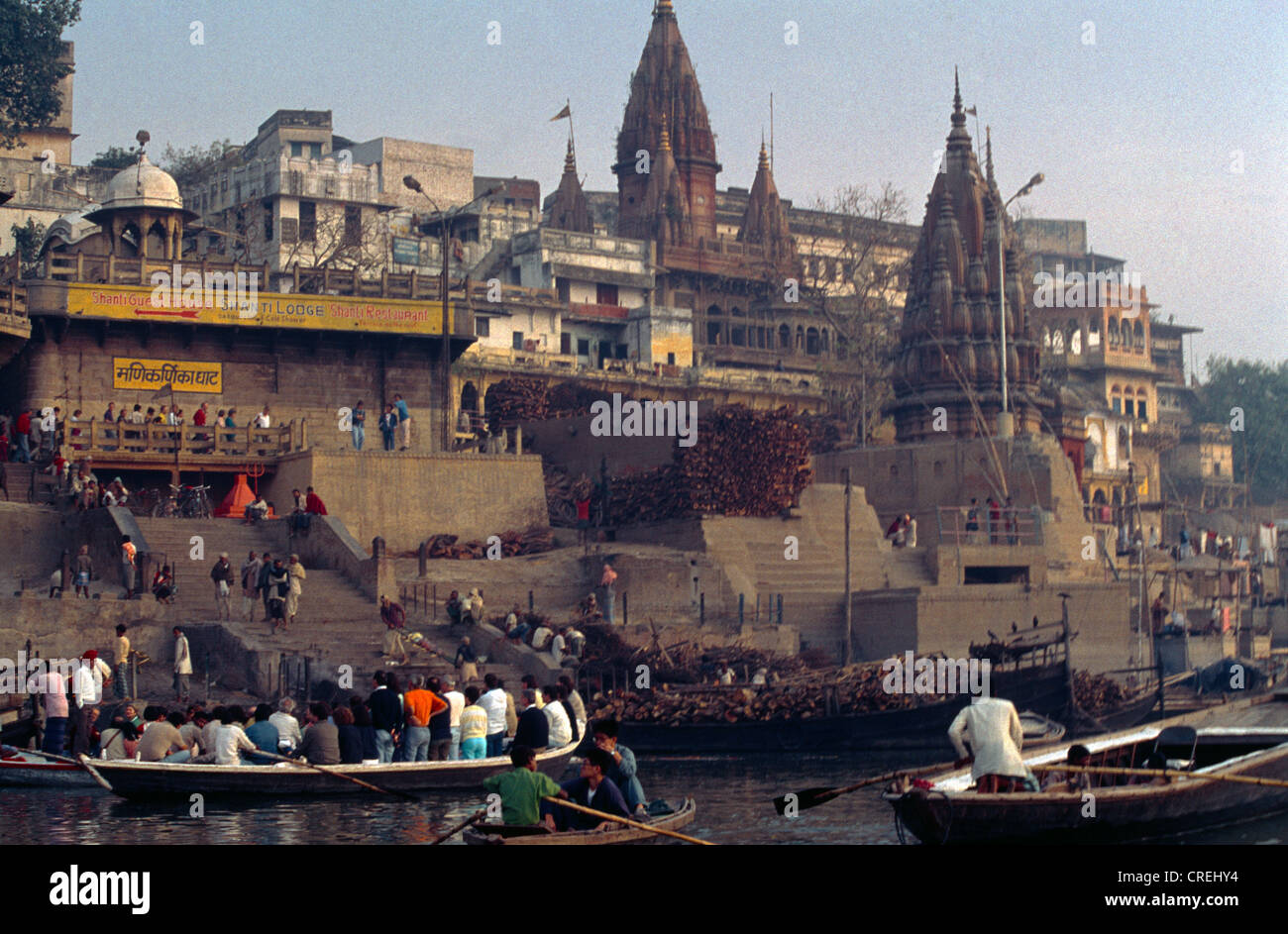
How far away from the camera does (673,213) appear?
83.5 m

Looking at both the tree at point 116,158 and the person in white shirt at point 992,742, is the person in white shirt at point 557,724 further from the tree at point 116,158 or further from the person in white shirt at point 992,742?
the tree at point 116,158

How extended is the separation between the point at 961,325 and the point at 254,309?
22904mm

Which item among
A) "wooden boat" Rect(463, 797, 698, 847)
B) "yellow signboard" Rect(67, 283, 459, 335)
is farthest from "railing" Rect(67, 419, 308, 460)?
"wooden boat" Rect(463, 797, 698, 847)

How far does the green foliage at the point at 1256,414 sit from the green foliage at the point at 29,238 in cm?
5582

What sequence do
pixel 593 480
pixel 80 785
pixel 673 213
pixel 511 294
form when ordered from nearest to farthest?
pixel 80 785, pixel 593 480, pixel 511 294, pixel 673 213

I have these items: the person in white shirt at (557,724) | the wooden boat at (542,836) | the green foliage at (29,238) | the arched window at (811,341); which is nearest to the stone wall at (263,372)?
the person in white shirt at (557,724)

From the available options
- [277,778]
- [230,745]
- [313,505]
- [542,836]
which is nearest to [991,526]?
[313,505]

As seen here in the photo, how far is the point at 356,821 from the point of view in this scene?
22.4 metres

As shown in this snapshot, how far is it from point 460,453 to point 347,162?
40265mm

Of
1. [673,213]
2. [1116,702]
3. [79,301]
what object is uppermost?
[673,213]
